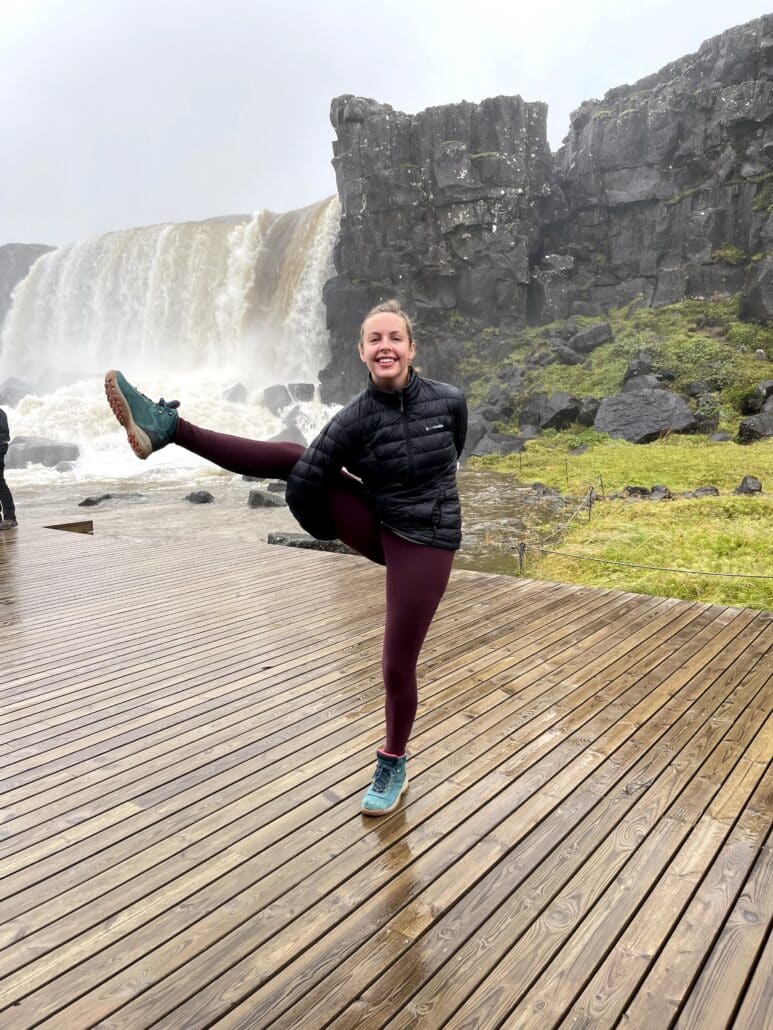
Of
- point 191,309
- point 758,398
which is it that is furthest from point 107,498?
point 191,309

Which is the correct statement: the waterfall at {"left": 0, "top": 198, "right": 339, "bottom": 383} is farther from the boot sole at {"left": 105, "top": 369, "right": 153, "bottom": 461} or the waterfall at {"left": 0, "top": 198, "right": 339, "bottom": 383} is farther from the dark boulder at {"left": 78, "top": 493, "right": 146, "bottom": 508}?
the boot sole at {"left": 105, "top": 369, "right": 153, "bottom": 461}

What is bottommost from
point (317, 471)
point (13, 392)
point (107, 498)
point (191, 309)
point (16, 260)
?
point (107, 498)

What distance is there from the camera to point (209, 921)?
215 centimetres

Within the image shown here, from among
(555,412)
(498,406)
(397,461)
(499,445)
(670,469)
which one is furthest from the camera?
(498,406)

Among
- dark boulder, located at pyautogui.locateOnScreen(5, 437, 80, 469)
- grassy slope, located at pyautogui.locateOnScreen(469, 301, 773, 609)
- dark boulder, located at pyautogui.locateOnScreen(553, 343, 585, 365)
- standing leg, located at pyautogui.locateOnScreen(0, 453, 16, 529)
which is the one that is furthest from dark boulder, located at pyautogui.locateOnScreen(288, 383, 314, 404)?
standing leg, located at pyautogui.locateOnScreen(0, 453, 16, 529)

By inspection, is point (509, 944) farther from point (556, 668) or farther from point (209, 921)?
point (556, 668)

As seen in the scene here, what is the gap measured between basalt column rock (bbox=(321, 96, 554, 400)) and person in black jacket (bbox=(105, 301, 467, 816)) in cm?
2833

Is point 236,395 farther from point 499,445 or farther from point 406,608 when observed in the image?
point 406,608

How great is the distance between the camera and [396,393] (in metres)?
2.41

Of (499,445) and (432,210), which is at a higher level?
(432,210)

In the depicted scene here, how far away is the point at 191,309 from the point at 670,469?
2555cm

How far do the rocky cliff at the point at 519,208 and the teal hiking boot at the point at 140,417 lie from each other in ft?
93.7

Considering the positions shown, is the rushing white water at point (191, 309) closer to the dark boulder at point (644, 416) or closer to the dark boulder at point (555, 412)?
the dark boulder at point (555, 412)

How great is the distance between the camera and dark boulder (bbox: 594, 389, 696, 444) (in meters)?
20.4
